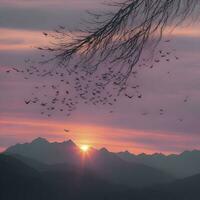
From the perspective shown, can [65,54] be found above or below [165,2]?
below

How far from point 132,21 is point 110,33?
56 cm

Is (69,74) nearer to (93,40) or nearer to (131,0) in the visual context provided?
(93,40)

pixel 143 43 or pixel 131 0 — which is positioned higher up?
pixel 131 0

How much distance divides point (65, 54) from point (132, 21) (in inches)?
69.2

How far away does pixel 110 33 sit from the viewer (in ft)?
51.0

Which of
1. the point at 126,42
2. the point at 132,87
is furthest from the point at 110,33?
the point at 132,87

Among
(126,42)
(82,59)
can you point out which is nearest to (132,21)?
(126,42)

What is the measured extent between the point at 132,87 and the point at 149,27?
1.43 m

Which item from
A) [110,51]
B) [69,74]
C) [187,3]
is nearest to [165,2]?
[187,3]

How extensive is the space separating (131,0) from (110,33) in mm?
959

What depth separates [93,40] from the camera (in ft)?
51.4

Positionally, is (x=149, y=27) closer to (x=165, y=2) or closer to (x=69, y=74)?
(x=165, y=2)

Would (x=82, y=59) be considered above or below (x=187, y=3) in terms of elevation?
below

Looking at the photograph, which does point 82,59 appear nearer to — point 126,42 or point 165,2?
point 126,42
